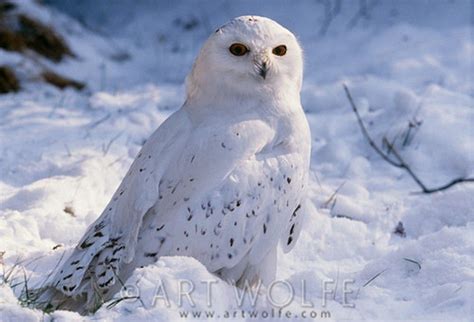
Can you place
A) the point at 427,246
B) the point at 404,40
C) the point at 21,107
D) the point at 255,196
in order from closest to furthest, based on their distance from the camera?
the point at 255,196 < the point at 427,246 < the point at 21,107 < the point at 404,40

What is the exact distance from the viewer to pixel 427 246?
4.19 metres

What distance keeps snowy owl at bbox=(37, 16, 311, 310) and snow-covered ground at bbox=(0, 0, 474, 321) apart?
0.87 ft

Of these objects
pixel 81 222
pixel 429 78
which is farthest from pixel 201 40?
pixel 81 222

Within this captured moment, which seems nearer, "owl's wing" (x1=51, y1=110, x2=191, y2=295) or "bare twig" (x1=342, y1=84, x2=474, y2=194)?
"owl's wing" (x1=51, y1=110, x2=191, y2=295)

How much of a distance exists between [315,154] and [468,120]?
3.37 feet

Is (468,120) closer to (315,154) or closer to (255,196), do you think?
(315,154)

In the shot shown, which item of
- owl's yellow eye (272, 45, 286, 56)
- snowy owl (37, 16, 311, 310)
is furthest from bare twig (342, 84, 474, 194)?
owl's yellow eye (272, 45, 286, 56)

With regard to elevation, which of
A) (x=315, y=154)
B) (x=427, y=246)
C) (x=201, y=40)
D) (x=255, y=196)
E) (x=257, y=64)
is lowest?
(x=201, y=40)

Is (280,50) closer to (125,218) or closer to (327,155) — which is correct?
(125,218)

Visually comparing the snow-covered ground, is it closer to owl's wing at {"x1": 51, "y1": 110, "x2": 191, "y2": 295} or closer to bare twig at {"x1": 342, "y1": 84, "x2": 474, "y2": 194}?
bare twig at {"x1": 342, "y1": 84, "x2": 474, "y2": 194}

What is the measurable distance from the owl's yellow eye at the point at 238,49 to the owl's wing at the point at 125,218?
35 centimetres

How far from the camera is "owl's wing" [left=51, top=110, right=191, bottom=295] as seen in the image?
3674 mm

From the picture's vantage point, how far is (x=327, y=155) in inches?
234

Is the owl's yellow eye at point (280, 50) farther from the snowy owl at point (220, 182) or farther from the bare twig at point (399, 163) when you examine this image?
the bare twig at point (399, 163)
